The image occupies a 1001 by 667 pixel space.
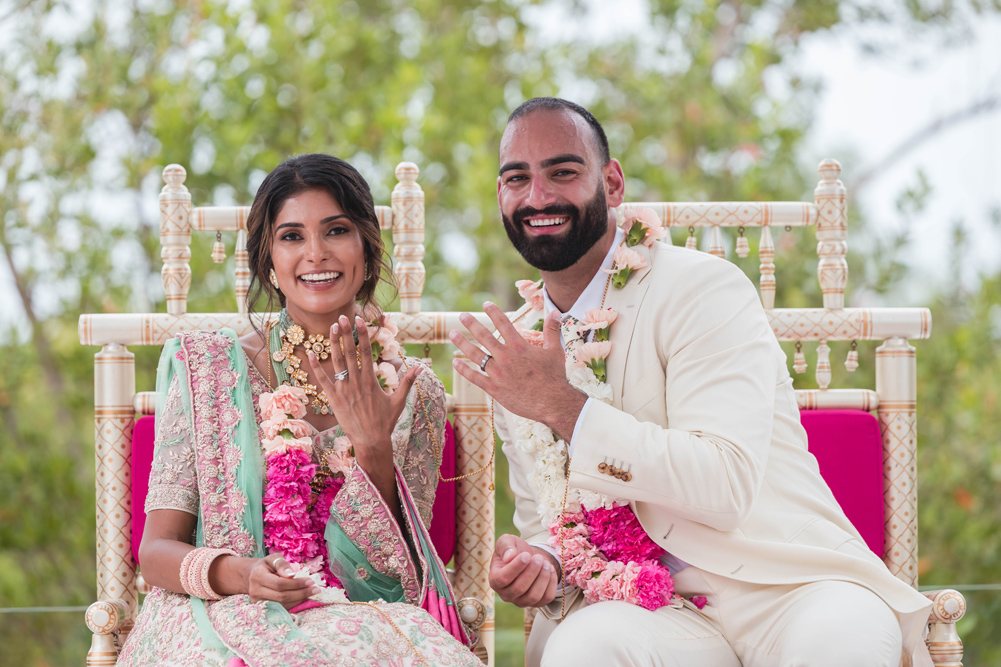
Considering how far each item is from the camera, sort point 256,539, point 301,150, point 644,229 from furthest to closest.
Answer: point 301,150, point 644,229, point 256,539

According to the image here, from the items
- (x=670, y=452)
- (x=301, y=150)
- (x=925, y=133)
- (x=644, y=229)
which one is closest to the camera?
(x=670, y=452)

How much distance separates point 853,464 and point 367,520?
5.27ft

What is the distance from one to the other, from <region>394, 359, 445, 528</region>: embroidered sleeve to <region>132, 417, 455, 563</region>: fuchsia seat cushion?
18cm

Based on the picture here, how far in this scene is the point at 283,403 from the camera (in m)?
2.59

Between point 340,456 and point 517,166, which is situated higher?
point 517,166

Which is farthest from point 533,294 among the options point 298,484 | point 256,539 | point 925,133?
point 925,133

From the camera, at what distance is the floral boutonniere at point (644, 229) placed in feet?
8.68

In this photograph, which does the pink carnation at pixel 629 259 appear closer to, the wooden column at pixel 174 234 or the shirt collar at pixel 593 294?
the shirt collar at pixel 593 294

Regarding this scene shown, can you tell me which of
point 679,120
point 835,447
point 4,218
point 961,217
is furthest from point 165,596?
point 961,217

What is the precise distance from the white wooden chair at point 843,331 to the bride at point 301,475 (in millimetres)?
698

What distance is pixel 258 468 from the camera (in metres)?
2.54

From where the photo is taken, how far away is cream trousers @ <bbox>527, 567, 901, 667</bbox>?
2131 millimetres

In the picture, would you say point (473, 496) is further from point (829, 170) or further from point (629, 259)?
point (829, 170)

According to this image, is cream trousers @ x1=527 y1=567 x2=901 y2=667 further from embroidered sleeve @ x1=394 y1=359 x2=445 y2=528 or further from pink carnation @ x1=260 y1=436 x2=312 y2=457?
pink carnation @ x1=260 y1=436 x2=312 y2=457
